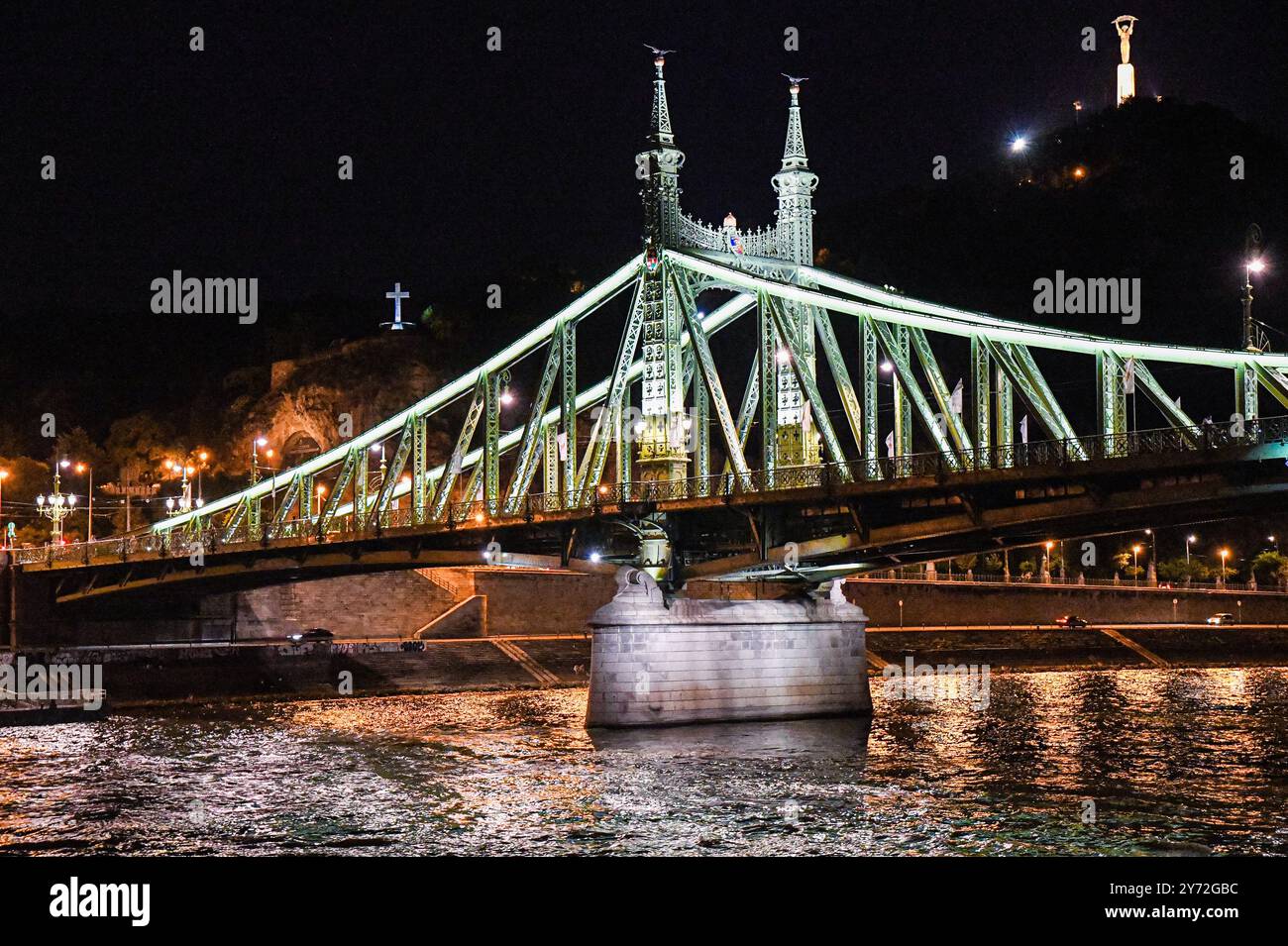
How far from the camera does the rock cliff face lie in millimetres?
105000

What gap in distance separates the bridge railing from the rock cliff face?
43.6m

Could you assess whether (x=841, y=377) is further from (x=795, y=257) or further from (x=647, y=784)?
(x=647, y=784)

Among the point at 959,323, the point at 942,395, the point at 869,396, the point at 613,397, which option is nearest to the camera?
the point at 942,395

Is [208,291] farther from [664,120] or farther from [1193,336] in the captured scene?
[664,120]

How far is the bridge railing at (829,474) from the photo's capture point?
29609mm

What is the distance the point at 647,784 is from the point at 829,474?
10.1 m

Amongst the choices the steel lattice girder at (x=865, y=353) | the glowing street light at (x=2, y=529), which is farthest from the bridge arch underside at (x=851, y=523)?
the glowing street light at (x=2, y=529)

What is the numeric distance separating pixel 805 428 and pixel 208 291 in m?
116

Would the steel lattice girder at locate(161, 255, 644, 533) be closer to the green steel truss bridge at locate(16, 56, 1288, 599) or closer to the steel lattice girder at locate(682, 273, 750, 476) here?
the green steel truss bridge at locate(16, 56, 1288, 599)

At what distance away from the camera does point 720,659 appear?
42.2 metres

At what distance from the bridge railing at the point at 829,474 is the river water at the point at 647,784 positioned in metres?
6.67

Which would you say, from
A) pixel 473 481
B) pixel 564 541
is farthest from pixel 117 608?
pixel 564 541

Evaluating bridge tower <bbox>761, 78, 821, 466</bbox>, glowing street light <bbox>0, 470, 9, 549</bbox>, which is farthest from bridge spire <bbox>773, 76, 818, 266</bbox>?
glowing street light <bbox>0, 470, 9, 549</bbox>

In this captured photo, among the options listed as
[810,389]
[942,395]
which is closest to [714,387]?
[810,389]
